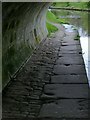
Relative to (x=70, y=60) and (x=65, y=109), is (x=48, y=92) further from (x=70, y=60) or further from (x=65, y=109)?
(x=70, y=60)

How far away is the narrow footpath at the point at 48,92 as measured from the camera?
26.0 feet

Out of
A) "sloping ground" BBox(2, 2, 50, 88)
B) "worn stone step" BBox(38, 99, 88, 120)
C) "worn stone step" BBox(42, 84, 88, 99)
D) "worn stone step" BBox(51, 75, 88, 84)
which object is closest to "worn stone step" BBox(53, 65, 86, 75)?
"worn stone step" BBox(51, 75, 88, 84)

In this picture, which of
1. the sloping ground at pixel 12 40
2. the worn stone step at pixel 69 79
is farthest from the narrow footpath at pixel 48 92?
the sloping ground at pixel 12 40

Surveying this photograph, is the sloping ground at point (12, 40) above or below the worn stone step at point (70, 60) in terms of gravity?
above

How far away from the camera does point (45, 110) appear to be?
8133 mm

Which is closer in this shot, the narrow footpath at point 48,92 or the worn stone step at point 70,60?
the narrow footpath at point 48,92

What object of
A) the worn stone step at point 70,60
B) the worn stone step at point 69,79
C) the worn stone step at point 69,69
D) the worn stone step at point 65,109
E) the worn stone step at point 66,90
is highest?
the worn stone step at point 70,60

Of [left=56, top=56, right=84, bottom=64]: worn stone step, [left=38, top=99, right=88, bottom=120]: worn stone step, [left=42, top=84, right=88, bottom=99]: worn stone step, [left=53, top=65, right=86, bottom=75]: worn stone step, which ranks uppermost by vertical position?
[left=56, top=56, right=84, bottom=64]: worn stone step

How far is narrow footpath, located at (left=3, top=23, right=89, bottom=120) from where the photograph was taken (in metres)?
7.93

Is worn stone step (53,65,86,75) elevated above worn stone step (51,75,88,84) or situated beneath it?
elevated above

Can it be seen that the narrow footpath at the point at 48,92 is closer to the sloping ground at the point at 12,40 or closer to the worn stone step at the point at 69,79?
the worn stone step at the point at 69,79

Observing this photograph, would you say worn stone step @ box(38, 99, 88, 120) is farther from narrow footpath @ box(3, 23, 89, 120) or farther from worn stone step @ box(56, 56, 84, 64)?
worn stone step @ box(56, 56, 84, 64)

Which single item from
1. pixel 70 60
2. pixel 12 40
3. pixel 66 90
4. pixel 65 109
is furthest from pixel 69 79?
pixel 70 60

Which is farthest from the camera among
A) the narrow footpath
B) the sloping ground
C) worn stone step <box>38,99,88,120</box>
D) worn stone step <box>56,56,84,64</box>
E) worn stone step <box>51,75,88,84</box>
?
worn stone step <box>56,56,84,64</box>
